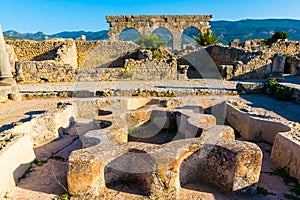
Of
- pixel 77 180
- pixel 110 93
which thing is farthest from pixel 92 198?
pixel 110 93

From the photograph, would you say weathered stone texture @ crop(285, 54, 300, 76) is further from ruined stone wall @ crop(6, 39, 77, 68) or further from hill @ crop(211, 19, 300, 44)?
hill @ crop(211, 19, 300, 44)

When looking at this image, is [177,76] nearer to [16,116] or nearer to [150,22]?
[16,116]

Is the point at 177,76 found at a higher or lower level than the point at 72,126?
higher

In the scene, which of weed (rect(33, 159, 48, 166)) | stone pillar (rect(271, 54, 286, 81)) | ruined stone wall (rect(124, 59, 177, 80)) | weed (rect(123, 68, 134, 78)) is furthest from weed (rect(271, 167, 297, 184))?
stone pillar (rect(271, 54, 286, 81))

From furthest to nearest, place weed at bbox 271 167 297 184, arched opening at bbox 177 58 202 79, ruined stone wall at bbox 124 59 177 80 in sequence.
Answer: arched opening at bbox 177 58 202 79 → ruined stone wall at bbox 124 59 177 80 → weed at bbox 271 167 297 184

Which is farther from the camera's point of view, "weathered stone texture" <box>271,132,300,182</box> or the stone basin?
"weathered stone texture" <box>271,132,300,182</box>

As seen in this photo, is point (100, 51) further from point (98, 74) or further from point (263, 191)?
point (263, 191)

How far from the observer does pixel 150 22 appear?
26.0 meters

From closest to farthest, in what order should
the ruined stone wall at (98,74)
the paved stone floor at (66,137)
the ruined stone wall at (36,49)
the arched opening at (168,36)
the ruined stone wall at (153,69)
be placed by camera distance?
1. the paved stone floor at (66,137)
2. the ruined stone wall at (98,74)
3. the ruined stone wall at (153,69)
4. the ruined stone wall at (36,49)
5. the arched opening at (168,36)

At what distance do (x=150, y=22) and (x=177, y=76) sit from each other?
1347 cm

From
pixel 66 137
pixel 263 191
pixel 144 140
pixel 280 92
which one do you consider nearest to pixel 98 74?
pixel 66 137

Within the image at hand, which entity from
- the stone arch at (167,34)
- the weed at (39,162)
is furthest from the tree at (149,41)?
the weed at (39,162)

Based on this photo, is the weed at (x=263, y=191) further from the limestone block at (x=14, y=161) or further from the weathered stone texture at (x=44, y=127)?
the weathered stone texture at (x=44, y=127)

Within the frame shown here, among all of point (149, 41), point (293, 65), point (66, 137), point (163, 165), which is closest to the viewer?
point (163, 165)
